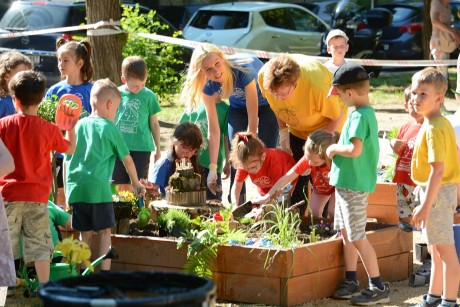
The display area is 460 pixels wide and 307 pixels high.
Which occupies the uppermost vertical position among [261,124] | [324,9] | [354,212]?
[324,9]

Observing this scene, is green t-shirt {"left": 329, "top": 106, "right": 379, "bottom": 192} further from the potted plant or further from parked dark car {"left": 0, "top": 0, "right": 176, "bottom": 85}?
parked dark car {"left": 0, "top": 0, "right": 176, "bottom": 85}

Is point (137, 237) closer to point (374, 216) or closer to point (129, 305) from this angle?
point (374, 216)

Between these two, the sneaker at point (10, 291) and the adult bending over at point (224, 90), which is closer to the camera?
the sneaker at point (10, 291)

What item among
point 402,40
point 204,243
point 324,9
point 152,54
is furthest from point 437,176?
point 324,9

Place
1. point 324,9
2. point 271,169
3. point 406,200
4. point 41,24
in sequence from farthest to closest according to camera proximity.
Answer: point 324,9 < point 41,24 < point 271,169 < point 406,200

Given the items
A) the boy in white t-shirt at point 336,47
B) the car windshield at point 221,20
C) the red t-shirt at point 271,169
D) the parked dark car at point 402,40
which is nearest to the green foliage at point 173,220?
the red t-shirt at point 271,169

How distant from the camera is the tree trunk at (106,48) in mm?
12234

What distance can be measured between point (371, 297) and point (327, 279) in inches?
13.4

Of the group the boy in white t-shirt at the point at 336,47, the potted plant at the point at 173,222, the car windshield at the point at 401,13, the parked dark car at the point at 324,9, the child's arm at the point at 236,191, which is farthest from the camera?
the parked dark car at the point at 324,9

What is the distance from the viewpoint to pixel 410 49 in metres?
23.3

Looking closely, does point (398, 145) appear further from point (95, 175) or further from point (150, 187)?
point (95, 175)

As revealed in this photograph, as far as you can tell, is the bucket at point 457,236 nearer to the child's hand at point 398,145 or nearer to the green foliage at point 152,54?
the child's hand at point 398,145

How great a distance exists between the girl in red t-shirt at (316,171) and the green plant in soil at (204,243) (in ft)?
2.12

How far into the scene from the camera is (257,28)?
21078 millimetres
